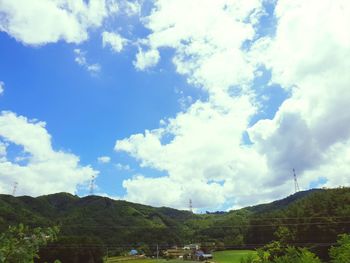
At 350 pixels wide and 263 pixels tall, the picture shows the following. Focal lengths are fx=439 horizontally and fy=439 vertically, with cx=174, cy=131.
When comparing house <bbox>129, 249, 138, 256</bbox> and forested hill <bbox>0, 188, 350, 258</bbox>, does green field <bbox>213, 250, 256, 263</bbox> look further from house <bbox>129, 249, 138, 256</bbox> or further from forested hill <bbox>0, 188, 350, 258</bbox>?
house <bbox>129, 249, 138, 256</bbox>

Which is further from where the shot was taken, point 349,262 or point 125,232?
point 125,232

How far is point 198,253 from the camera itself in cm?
13100

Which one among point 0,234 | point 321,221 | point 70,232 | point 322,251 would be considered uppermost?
point 70,232

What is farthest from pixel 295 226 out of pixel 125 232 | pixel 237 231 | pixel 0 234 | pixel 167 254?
pixel 0 234

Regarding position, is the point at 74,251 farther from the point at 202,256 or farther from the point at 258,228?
the point at 258,228

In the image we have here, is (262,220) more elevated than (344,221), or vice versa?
(262,220)

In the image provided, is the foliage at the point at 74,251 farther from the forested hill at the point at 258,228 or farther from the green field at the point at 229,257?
the green field at the point at 229,257

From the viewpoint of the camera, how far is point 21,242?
6.72 m

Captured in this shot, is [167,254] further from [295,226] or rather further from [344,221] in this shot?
[344,221]

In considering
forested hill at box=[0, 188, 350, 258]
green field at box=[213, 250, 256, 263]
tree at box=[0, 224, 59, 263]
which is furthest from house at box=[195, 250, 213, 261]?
tree at box=[0, 224, 59, 263]

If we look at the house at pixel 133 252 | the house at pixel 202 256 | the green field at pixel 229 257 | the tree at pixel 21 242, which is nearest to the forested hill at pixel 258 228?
the house at pixel 133 252

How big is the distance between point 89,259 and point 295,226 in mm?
50319

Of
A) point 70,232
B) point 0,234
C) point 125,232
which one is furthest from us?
point 125,232

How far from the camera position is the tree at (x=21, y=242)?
255 inches
